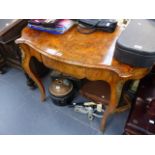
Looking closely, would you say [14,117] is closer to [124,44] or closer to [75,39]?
[75,39]

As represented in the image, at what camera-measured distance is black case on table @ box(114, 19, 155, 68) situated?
2.70ft

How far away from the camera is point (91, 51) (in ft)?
3.35

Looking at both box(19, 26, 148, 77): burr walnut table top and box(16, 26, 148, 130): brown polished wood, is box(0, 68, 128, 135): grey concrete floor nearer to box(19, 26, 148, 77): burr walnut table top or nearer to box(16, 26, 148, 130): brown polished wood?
box(16, 26, 148, 130): brown polished wood

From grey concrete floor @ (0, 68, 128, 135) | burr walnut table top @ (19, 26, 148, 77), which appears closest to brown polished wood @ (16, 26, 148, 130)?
burr walnut table top @ (19, 26, 148, 77)

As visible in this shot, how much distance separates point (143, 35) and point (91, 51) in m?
0.28

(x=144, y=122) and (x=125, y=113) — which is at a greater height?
(x=144, y=122)

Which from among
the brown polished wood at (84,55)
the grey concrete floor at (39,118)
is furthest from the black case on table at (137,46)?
the grey concrete floor at (39,118)

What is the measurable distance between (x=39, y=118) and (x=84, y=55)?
32.1 inches

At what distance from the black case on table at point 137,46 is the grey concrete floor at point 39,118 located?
75cm

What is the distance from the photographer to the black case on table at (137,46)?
2.70 feet
